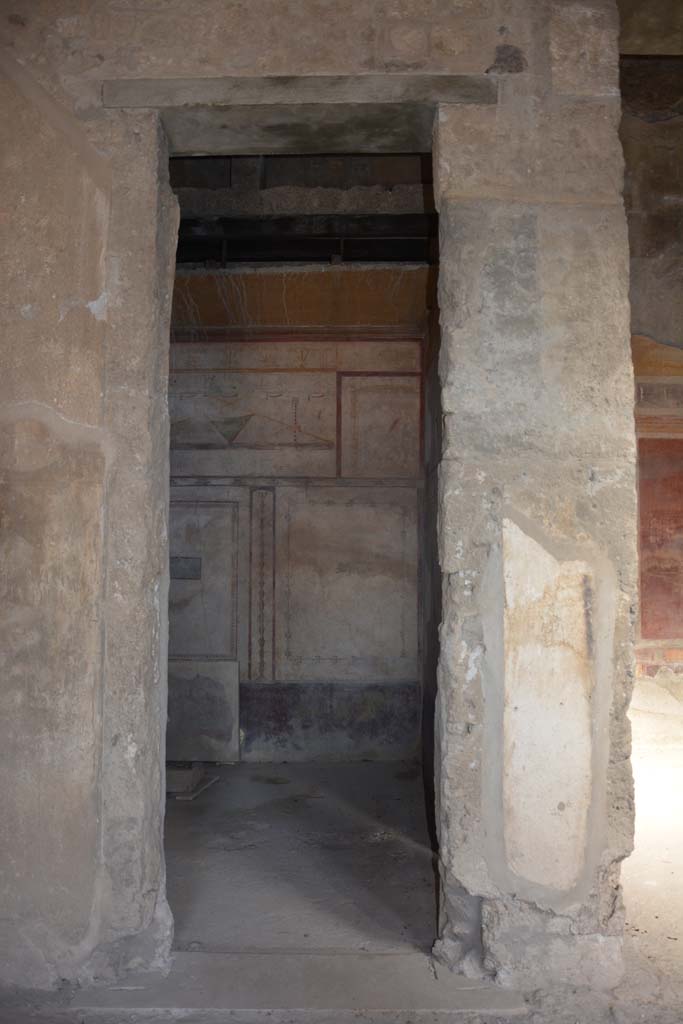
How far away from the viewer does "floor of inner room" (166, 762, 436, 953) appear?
2.58 metres

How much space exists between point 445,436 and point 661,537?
11.2ft

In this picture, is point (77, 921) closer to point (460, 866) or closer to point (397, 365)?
point (460, 866)

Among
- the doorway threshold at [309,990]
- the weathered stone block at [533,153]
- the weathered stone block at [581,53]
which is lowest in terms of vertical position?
the doorway threshold at [309,990]

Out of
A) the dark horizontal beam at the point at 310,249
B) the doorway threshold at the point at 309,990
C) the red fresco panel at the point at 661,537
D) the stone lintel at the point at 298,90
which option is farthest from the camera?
the red fresco panel at the point at 661,537

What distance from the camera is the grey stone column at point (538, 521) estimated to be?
2.22 m

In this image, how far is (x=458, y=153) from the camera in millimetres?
2318

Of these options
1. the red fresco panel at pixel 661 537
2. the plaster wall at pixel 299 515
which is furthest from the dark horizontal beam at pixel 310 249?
the red fresco panel at pixel 661 537

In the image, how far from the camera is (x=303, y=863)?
3.25 m

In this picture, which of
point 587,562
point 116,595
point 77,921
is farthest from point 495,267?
point 77,921

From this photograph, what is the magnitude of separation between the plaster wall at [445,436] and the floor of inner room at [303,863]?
371mm

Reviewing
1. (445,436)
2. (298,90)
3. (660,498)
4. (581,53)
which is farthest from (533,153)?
(660,498)

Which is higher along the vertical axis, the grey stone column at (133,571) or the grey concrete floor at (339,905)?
the grey stone column at (133,571)

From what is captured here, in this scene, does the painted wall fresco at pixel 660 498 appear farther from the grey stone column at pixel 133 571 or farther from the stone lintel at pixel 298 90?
the grey stone column at pixel 133 571

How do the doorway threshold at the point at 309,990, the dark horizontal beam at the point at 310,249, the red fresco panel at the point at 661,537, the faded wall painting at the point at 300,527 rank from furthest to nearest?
1. the red fresco panel at the point at 661,537
2. the faded wall painting at the point at 300,527
3. the dark horizontal beam at the point at 310,249
4. the doorway threshold at the point at 309,990
